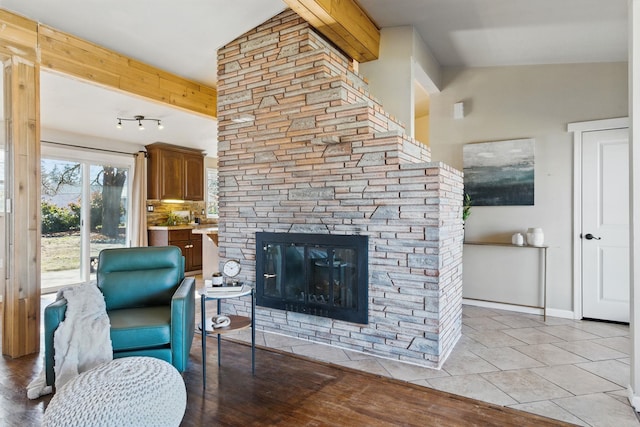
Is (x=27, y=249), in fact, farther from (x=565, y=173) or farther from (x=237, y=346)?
(x=565, y=173)

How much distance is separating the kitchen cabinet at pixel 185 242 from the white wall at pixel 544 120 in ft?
15.4

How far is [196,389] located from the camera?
2.37 m

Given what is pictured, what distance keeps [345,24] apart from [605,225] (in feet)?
11.0

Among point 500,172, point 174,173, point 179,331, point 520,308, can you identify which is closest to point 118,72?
point 179,331

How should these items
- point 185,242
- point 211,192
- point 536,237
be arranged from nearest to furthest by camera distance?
1. point 536,237
2. point 185,242
3. point 211,192

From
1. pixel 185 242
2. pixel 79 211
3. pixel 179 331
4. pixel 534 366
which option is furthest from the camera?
pixel 185 242

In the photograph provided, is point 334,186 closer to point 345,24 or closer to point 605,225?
point 345,24

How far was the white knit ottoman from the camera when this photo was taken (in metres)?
1.53

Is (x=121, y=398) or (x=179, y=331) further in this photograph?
(x=179, y=331)

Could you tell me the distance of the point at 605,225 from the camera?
12.4 feet

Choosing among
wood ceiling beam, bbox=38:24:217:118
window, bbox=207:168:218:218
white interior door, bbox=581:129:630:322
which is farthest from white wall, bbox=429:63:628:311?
window, bbox=207:168:218:218

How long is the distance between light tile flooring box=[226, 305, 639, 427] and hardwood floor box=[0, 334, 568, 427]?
5.9 inches

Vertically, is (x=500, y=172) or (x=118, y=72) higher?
(x=118, y=72)

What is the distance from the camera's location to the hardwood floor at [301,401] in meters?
2.01
